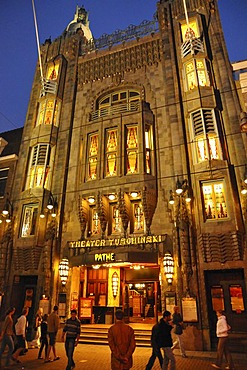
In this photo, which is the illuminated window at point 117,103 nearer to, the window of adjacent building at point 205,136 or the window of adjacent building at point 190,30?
the window of adjacent building at point 205,136

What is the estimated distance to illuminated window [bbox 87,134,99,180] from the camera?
19.7 meters

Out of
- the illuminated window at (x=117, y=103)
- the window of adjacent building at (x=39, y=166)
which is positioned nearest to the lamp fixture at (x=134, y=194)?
the illuminated window at (x=117, y=103)

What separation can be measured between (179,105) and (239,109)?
3.97 m

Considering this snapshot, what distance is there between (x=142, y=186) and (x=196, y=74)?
8977 millimetres

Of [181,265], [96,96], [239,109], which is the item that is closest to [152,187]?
[181,265]

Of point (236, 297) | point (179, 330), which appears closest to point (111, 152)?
point (236, 297)

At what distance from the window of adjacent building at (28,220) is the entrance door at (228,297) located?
12.1m

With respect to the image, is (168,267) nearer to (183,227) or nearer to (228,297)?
(183,227)

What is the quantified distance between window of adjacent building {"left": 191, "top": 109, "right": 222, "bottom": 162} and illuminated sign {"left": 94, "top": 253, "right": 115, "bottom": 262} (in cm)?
792

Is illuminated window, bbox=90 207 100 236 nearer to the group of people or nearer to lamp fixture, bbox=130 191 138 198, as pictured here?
lamp fixture, bbox=130 191 138 198

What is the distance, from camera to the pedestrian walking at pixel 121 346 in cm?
516

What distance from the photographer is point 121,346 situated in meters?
5.27

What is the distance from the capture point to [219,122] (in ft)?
57.1

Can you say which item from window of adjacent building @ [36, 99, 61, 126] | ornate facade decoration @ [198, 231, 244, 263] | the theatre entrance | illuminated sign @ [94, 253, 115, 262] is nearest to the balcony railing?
window of adjacent building @ [36, 99, 61, 126]
